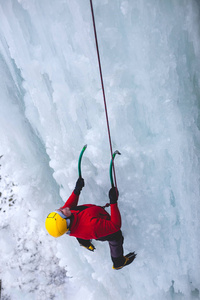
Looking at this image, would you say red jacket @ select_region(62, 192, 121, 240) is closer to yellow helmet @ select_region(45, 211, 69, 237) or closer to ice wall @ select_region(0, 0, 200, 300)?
yellow helmet @ select_region(45, 211, 69, 237)

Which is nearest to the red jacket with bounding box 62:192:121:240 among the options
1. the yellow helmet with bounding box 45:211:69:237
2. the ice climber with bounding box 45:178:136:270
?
the ice climber with bounding box 45:178:136:270

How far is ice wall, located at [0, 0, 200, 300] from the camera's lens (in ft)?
7.99

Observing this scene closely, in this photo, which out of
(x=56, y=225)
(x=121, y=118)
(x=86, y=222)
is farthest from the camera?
(x=121, y=118)

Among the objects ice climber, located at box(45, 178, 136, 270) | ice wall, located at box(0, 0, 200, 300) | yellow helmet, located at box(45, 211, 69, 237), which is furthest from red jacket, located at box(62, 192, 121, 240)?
→ ice wall, located at box(0, 0, 200, 300)

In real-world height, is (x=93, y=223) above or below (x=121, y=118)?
below

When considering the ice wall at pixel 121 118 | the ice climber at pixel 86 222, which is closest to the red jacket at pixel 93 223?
the ice climber at pixel 86 222

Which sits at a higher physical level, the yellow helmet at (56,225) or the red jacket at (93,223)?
the yellow helmet at (56,225)

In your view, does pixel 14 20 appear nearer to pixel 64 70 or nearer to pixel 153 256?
pixel 64 70

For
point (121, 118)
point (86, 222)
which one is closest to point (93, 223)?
point (86, 222)

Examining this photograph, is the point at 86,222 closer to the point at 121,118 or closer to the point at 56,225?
the point at 56,225

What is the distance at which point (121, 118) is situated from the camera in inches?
106

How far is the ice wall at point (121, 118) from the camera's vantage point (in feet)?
7.99

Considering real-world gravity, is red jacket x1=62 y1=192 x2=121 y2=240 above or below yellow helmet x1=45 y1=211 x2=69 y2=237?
below

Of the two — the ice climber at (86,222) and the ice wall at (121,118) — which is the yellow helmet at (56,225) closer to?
the ice climber at (86,222)
